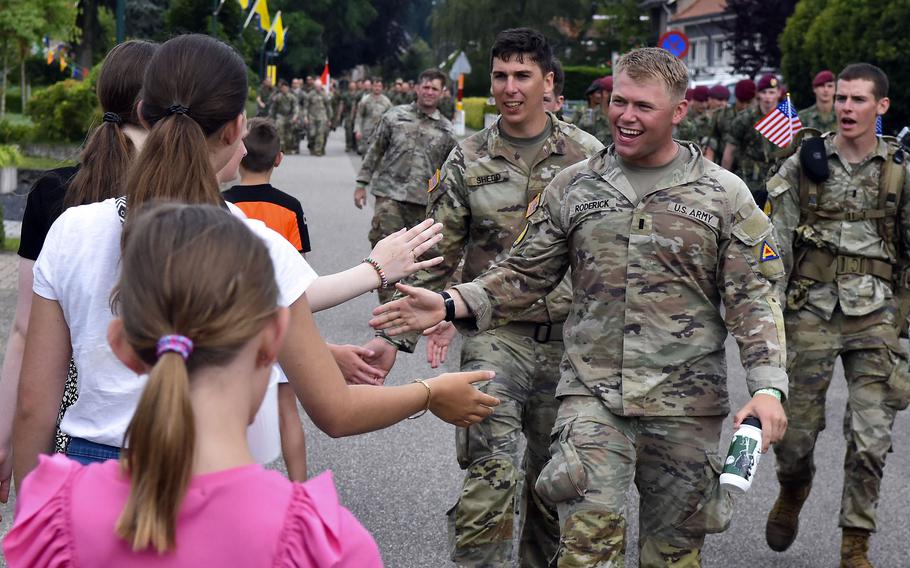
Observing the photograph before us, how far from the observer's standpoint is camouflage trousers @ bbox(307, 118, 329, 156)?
40250 millimetres

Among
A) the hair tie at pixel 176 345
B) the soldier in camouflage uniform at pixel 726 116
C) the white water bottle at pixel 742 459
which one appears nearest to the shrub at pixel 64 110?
the soldier in camouflage uniform at pixel 726 116

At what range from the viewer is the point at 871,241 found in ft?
22.7

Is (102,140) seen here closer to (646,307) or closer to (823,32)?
(646,307)

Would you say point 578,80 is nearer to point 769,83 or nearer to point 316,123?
point 316,123

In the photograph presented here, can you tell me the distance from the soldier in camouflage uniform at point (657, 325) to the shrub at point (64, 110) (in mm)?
20280

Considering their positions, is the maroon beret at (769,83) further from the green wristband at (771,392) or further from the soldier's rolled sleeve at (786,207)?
the green wristband at (771,392)

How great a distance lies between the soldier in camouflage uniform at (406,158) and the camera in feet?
41.4

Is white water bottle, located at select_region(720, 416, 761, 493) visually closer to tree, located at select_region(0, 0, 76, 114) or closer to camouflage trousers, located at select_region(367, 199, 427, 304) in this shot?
camouflage trousers, located at select_region(367, 199, 427, 304)

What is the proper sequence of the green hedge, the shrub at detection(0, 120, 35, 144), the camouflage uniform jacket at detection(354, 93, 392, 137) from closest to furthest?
the shrub at detection(0, 120, 35, 144) < the camouflage uniform jacket at detection(354, 93, 392, 137) < the green hedge

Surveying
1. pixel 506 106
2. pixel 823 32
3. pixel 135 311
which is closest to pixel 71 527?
pixel 135 311

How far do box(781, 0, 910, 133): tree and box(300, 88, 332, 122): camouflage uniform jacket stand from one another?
46.8 feet

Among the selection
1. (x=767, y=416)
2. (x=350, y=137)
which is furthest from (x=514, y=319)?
(x=350, y=137)

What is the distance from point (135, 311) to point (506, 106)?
4.04 m

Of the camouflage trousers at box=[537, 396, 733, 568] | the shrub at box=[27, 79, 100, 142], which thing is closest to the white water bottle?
the camouflage trousers at box=[537, 396, 733, 568]
